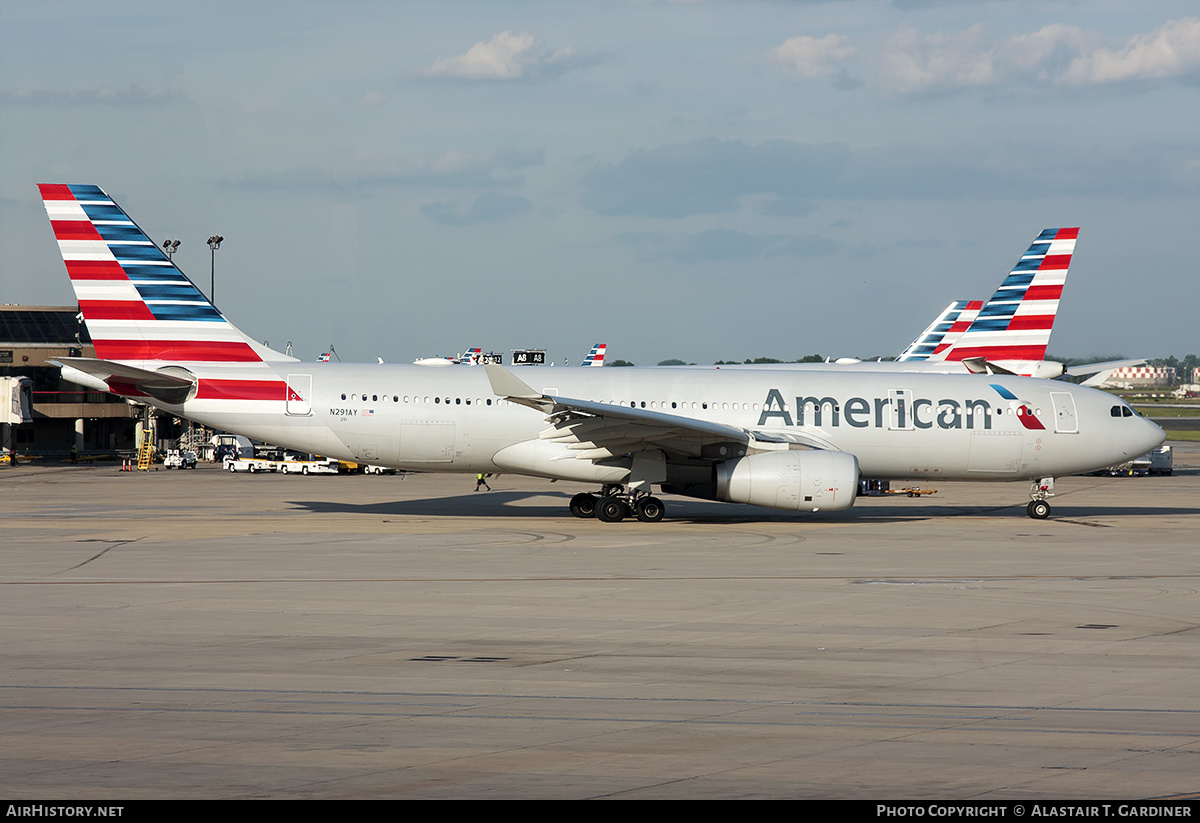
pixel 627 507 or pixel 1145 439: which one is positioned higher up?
pixel 1145 439

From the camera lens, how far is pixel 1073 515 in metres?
29.8

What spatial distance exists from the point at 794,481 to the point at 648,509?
388cm

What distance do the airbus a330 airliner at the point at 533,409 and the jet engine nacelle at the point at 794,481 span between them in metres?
0.48

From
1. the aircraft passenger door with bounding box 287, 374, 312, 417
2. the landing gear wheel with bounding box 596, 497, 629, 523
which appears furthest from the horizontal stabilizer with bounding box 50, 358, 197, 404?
the landing gear wheel with bounding box 596, 497, 629, 523

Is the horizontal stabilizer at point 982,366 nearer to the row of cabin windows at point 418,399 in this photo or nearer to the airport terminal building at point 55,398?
the row of cabin windows at point 418,399

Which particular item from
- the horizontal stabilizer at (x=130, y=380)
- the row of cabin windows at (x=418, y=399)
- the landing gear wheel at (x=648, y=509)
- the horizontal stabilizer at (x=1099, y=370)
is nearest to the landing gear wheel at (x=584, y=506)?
the landing gear wheel at (x=648, y=509)

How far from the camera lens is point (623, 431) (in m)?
25.5

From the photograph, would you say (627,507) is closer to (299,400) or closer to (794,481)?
(794,481)

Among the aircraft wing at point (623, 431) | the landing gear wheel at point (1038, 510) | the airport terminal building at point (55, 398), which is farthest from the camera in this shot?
the airport terminal building at point (55, 398)

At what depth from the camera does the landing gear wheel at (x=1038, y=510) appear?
28.4 metres

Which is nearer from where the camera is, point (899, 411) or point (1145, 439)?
point (899, 411)

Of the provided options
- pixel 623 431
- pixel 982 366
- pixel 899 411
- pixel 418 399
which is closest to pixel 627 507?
pixel 623 431
